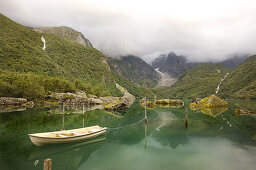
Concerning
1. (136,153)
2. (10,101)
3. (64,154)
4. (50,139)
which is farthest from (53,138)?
(10,101)

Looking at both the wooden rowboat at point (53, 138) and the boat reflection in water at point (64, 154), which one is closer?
the boat reflection in water at point (64, 154)

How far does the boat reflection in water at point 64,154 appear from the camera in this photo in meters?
16.0

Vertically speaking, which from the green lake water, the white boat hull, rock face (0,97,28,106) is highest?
rock face (0,97,28,106)

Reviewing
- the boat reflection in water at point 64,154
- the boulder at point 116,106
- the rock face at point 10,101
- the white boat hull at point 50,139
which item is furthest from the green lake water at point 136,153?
the rock face at point 10,101

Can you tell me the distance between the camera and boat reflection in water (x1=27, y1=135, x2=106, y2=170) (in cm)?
1603

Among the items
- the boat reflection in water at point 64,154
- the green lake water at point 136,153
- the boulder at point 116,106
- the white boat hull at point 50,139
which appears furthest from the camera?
the boulder at point 116,106

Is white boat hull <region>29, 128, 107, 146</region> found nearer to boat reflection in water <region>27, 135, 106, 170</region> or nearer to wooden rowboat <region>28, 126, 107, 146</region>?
wooden rowboat <region>28, 126, 107, 146</region>

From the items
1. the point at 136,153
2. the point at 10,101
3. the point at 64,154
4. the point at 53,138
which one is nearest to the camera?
the point at 64,154

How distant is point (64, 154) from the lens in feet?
61.5

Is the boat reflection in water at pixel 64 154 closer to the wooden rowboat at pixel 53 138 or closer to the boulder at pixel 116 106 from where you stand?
the wooden rowboat at pixel 53 138

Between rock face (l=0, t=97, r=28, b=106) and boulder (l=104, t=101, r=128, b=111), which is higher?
rock face (l=0, t=97, r=28, b=106)

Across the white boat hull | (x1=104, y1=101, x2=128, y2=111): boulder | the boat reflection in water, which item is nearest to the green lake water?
the boat reflection in water

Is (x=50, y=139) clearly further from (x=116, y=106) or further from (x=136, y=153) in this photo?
(x=116, y=106)

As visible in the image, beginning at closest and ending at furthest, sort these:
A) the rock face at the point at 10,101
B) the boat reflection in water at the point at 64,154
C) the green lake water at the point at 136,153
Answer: the boat reflection in water at the point at 64,154 → the green lake water at the point at 136,153 → the rock face at the point at 10,101
